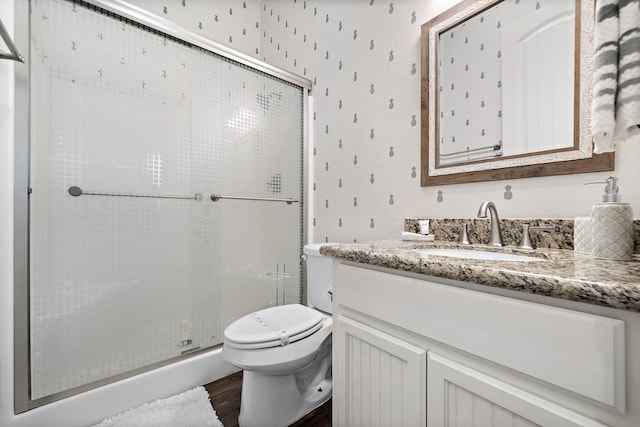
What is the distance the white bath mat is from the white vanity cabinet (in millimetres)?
672

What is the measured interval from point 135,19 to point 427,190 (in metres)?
1.60

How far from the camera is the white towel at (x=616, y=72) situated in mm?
553

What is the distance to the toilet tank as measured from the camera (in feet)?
4.78

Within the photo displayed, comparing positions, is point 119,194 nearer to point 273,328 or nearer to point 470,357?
point 273,328

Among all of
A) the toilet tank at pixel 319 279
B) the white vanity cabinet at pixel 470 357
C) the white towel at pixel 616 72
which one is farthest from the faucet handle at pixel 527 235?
the toilet tank at pixel 319 279

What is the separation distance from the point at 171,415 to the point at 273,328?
606 mm

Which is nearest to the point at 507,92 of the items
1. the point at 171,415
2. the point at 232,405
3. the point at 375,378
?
the point at 375,378

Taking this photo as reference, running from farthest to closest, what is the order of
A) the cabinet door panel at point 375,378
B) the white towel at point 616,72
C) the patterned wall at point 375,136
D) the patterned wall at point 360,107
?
the patterned wall at point 360,107 < the patterned wall at point 375,136 < the cabinet door panel at point 375,378 < the white towel at point 616,72

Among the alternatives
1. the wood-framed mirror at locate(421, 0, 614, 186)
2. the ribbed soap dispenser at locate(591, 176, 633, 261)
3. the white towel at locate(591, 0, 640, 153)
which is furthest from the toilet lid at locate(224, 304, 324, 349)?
the white towel at locate(591, 0, 640, 153)

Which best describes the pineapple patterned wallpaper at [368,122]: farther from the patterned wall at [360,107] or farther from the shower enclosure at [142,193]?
the shower enclosure at [142,193]

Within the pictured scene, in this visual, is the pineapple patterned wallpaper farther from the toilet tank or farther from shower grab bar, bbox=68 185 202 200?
shower grab bar, bbox=68 185 202 200

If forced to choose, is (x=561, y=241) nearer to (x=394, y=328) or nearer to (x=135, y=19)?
(x=394, y=328)

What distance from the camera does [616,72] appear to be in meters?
0.58

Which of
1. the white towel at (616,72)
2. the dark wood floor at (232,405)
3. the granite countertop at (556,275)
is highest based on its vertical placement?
the white towel at (616,72)
